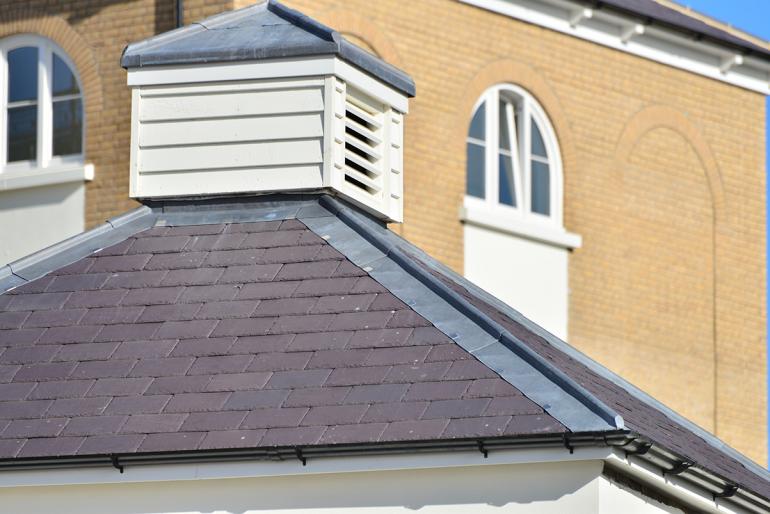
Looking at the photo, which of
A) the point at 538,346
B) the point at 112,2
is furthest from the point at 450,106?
the point at 538,346

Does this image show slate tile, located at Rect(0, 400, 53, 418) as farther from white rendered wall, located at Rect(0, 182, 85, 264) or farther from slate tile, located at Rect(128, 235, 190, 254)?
white rendered wall, located at Rect(0, 182, 85, 264)

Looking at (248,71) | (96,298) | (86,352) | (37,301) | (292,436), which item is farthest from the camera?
(248,71)

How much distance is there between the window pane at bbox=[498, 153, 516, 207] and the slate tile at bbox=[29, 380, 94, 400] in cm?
1381

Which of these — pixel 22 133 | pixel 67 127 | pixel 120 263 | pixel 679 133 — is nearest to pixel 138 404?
pixel 120 263

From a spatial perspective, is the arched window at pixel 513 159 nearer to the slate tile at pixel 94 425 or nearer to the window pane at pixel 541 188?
the window pane at pixel 541 188

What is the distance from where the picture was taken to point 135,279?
1622 cm

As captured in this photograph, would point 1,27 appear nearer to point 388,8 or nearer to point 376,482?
point 388,8

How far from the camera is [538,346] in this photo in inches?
625

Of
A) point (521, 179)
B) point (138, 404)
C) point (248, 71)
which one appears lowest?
point (138, 404)

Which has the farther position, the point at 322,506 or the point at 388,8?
the point at 388,8

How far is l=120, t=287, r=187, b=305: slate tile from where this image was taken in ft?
52.1

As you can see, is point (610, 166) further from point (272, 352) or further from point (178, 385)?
point (178, 385)

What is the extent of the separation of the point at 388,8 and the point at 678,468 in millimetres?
13547

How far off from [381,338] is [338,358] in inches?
13.3
